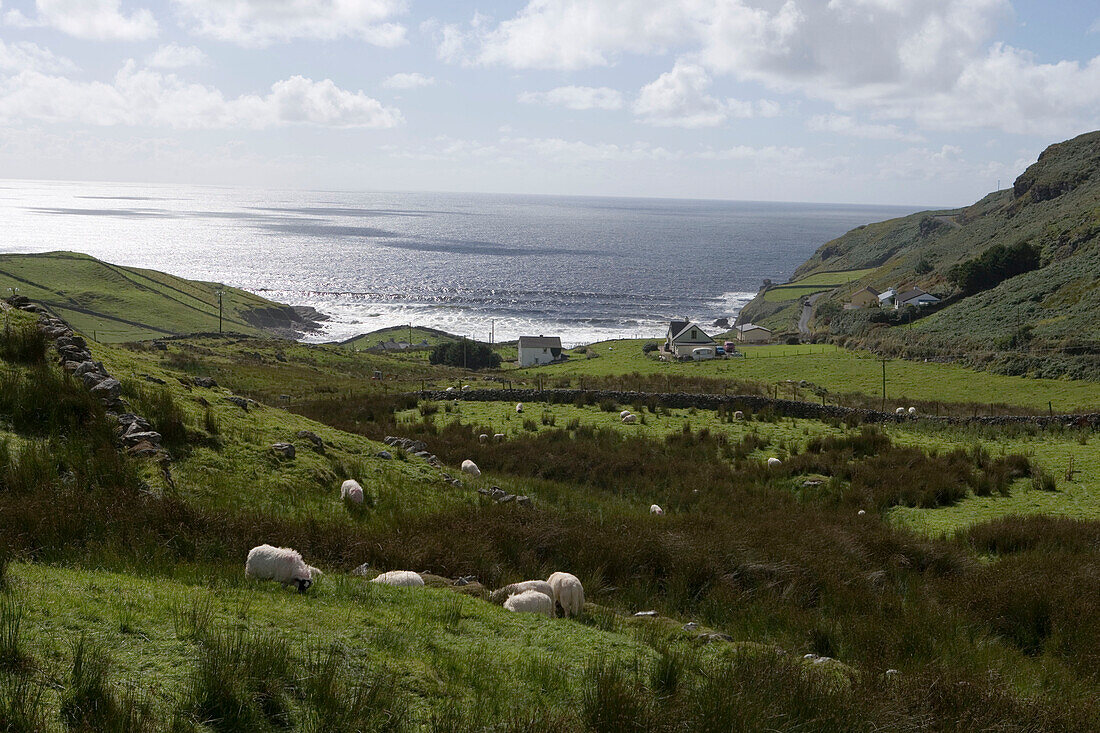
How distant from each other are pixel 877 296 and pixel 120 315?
106885mm

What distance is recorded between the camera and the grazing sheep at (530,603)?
27.1ft

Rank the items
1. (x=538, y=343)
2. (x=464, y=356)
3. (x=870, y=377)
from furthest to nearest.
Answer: (x=538, y=343) → (x=464, y=356) → (x=870, y=377)

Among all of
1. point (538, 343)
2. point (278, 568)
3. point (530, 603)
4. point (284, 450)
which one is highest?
point (278, 568)

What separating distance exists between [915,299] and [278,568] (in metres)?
95.2

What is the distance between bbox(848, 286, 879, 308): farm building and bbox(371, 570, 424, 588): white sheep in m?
104

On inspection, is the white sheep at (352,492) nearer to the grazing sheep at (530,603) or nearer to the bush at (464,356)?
the grazing sheep at (530,603)

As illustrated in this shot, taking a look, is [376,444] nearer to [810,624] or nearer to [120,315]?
[810,624]

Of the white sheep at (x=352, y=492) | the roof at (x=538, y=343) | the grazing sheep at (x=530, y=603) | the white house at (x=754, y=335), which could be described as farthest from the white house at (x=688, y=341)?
the grazing sheep at (x=530, y=603)

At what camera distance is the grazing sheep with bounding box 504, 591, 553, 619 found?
8266 mm

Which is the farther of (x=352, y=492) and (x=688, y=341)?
(x=688, y=341)

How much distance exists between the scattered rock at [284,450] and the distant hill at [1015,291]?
1865 inches

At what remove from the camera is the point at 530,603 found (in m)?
8.34

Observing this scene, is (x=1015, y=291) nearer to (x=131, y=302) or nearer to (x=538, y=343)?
(x=538, y=343)

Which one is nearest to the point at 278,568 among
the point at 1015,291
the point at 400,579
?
the point at 400,579
